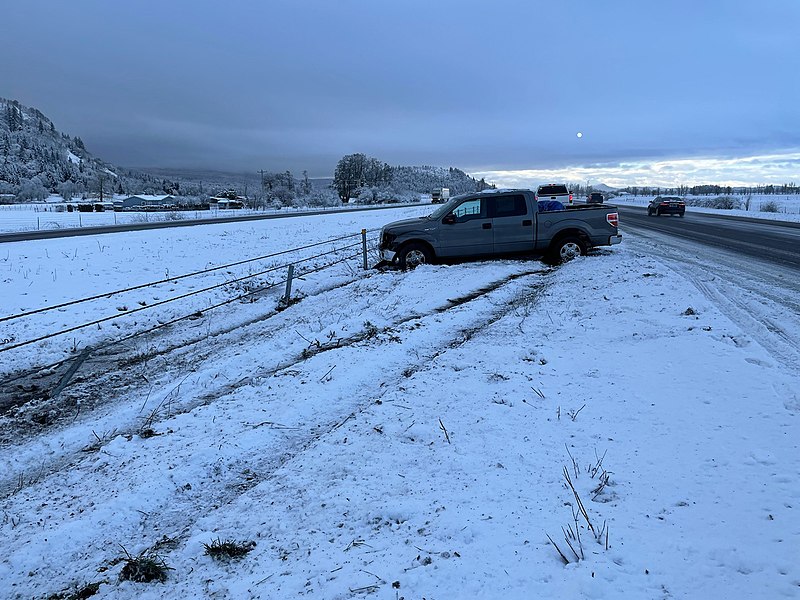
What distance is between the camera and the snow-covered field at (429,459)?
2.73 meters

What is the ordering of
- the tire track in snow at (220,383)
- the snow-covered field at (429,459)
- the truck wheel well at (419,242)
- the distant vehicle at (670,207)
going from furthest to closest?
the distant vehicle at (670,207) → the truck wheel well at (419,242) → the tire track in snow at (220,383) → the snow-covered field at (429,459)

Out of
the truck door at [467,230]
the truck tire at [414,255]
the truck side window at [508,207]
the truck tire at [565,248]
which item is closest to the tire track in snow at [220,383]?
the truck door at [467,230]

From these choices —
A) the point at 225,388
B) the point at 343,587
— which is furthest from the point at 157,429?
the point at 343,587

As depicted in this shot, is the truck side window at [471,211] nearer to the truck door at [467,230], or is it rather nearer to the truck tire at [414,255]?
the truck door at [467,230]

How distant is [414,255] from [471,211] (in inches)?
74.1

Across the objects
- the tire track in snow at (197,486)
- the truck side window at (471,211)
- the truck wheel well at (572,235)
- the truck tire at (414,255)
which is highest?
the truck side window at (471,211)

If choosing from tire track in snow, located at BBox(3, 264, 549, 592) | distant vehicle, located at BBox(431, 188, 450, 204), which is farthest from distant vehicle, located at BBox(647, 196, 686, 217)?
distant vehicle, located at BBox(431, 188, 450, 204)

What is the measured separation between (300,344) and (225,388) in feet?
5.59

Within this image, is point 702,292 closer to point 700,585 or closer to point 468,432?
point 468,432

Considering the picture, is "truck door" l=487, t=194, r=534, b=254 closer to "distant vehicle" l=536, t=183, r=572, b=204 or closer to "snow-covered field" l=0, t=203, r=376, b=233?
"distant vehicle" l=536, t=183, r=572, b=204

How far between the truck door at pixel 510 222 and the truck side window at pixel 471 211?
21 cm

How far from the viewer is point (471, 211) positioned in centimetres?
1256

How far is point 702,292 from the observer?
8.64 m

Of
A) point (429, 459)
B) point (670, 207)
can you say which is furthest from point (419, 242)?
point (670, 207)
